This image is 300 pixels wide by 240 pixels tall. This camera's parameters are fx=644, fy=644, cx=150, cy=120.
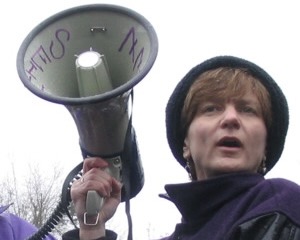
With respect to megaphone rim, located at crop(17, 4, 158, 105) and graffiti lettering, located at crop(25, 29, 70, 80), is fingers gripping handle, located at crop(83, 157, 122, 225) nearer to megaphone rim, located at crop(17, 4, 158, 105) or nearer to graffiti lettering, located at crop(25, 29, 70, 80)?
megaphone rim, located at crop(17, 4, 158, 105)

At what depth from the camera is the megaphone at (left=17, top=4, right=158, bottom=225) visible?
2.48 m

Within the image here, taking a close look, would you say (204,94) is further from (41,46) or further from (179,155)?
(41,46)

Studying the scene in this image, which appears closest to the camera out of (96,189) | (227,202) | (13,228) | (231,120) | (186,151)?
(227,202)

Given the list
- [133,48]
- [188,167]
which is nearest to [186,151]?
[188,167]

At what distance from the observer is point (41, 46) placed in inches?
108

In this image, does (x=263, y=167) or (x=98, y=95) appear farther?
(x=98, y=95)

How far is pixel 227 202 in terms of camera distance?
201 cm

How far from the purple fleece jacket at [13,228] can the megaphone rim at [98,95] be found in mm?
696

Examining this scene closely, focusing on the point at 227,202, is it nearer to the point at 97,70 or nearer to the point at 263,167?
the point at 263,167

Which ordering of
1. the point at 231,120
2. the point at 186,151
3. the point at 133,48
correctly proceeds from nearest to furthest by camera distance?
the point at 231,120
the point at 186,151
the point at 133,48

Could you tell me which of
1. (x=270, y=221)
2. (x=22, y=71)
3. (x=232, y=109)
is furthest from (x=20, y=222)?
(x=270, y=221)

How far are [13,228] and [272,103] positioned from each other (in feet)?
4.39

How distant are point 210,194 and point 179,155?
432mm

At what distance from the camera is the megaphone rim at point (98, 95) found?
7.95 feet
